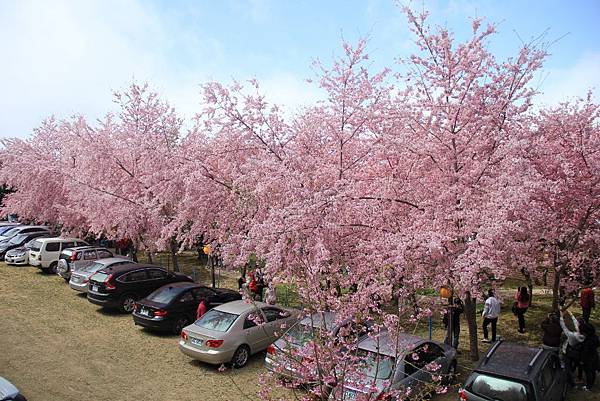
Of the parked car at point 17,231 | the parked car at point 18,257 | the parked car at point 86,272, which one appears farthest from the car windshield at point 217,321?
the parked car at point 17,231

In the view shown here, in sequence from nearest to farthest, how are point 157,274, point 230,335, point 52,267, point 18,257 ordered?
point 230,335
point 157,274
point 52,267
point 18,257

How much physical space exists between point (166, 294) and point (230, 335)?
3832 mm

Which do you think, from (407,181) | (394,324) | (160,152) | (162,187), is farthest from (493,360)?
(160,152)

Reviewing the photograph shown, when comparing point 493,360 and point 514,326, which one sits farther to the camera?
point 514,326

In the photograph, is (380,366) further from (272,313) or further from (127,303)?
(127,303)

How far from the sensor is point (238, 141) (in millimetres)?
15336

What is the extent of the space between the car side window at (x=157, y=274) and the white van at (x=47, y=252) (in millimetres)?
7853

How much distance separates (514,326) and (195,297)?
10.4m

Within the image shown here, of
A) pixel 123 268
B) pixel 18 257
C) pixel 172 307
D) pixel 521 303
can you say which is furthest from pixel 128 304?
pixel 521 303

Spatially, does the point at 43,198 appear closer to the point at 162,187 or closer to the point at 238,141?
the point at 162,187

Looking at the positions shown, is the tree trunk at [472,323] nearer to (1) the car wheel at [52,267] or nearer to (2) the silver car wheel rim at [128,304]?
(2) the silver car wheel rim at [128,304]

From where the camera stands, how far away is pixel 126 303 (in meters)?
15.9

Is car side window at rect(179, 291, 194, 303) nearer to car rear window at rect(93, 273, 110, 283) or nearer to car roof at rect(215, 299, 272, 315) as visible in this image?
car roof at rect(215, 299, 272, 315)

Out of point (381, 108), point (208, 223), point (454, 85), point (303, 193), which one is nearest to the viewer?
point (303, 193)
